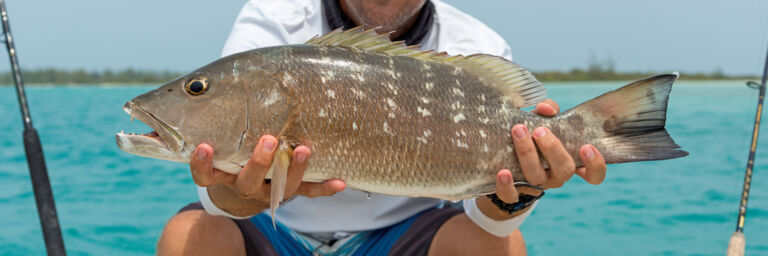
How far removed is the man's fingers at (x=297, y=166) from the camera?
4.27ft

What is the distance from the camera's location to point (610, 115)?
55.5 inches

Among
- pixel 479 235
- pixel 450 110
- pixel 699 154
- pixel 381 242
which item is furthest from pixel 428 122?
pixel 699 154

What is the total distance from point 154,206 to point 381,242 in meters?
7.24

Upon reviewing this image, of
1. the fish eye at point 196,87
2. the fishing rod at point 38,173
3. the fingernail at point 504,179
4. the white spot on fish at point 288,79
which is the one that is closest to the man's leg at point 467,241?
the fingernail at point 504,179

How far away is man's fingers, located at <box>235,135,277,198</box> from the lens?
1.30 meters

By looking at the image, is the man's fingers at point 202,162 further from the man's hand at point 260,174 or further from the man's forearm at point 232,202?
the man's forearm at point 232,202

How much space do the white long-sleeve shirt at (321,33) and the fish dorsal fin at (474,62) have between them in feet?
2.28

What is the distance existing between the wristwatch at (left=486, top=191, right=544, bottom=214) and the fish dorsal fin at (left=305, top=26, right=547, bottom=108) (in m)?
0.36

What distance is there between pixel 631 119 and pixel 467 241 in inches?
31.5

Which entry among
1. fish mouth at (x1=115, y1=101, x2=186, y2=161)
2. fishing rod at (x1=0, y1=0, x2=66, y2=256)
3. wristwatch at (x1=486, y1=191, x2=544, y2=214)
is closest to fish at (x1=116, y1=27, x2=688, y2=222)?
fish mouth at (x1=115, y1=101, x2=186, y2=161)

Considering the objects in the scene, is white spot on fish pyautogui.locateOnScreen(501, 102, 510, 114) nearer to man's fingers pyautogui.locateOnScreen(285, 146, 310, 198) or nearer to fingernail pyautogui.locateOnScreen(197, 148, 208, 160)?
man's fingers pyautogui.locateOnScreen(285, 146, 310, 198)

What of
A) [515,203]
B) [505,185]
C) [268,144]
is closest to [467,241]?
[515,203]

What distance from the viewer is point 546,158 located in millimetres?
1437

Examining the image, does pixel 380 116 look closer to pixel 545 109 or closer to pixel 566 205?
pixel 545 109
